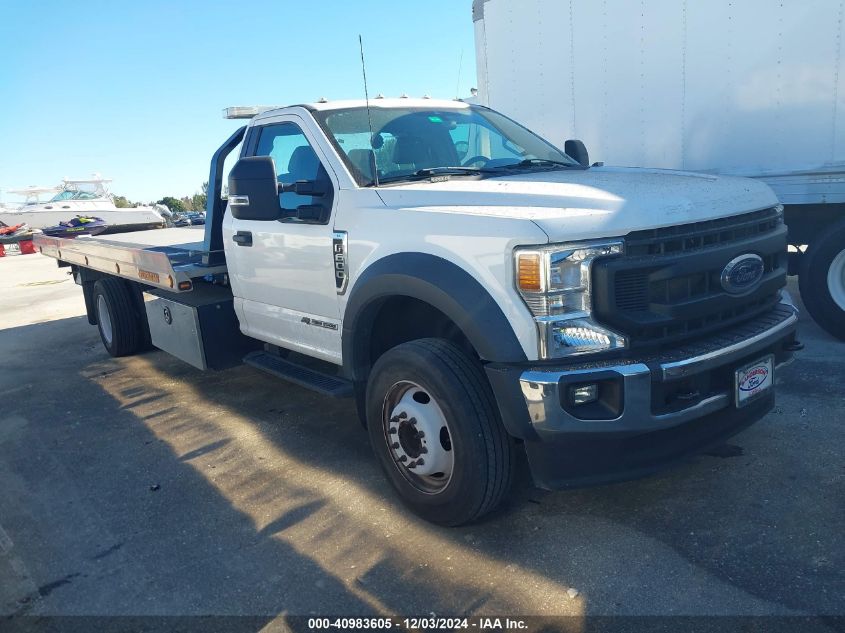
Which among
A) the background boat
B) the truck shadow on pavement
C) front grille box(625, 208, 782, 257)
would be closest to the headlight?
front grille box(625, 208, 782, 257)

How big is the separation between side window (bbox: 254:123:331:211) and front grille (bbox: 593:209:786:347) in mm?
1825

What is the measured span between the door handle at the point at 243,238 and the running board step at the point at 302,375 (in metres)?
0.84

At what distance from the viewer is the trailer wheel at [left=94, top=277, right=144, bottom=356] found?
680cm

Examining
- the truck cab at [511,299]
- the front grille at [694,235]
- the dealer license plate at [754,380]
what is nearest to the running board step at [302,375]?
the truck cab at [511,299]

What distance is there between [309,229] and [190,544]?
1817 millimetres

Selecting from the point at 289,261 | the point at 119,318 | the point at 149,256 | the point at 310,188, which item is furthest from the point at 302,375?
the point at 119,318

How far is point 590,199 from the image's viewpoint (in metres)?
2.84

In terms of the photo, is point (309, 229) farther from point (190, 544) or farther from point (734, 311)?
point (734, 311)

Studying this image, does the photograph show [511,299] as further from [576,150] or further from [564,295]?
[576,150]

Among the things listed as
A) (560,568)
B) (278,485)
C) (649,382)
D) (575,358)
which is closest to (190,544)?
(278,485)

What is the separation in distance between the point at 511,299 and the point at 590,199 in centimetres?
57

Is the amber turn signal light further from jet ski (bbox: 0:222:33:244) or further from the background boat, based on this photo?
jet ski (bbox: 0:222:33:244)

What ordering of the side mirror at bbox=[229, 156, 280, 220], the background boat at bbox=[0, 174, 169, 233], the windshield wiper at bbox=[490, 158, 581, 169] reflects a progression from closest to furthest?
the side mirror at bbox=[229, 156, 280, 220]
the windshield wiper at bbox=[490, 158, 581, 169]
the background boat at bbox=[0, 174, 169, 233]

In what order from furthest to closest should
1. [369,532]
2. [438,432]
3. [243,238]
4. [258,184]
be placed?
1. [243,238]
2. [258,184]
3. [369,532]
4. [438,432]
